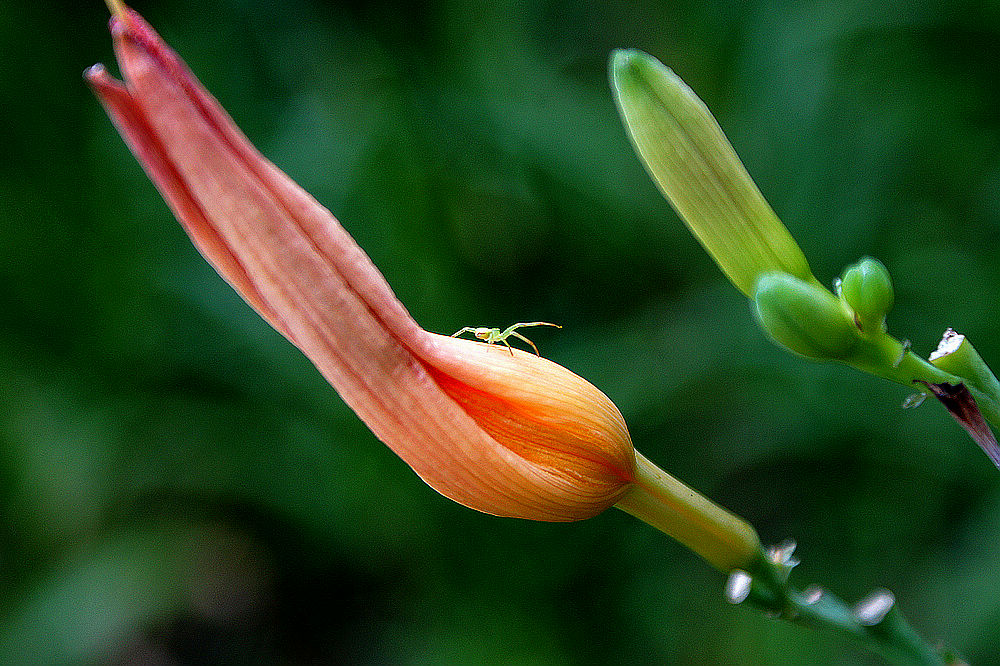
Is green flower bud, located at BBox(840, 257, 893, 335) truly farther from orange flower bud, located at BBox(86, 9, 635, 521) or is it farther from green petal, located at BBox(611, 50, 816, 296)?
orange flower bud, located at BBox(86, 9, 635, 521)

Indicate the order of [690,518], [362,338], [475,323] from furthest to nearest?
[475,323]
[690,518]
[362,338]

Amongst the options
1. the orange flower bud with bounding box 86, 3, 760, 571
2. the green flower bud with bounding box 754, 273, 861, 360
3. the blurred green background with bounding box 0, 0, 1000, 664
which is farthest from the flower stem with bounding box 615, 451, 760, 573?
the blurred green background with bounding box 0, 0, 1000, 664

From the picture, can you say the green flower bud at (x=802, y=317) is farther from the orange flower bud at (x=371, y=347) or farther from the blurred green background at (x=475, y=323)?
the blurred green background at (x=475, y=323)

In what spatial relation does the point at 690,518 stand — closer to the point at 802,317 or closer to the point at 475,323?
the point at 802,317

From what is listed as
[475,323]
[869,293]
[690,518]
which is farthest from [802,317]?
[475,323]

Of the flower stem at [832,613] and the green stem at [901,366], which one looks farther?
the flower stem at [832,613]

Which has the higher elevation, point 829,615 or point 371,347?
point 371,347

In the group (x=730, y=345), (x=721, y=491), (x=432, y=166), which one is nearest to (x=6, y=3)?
(x=432, y=166)

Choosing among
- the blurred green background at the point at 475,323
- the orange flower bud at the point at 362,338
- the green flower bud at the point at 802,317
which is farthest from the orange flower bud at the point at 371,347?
the blurred green background at the point at 475,323
